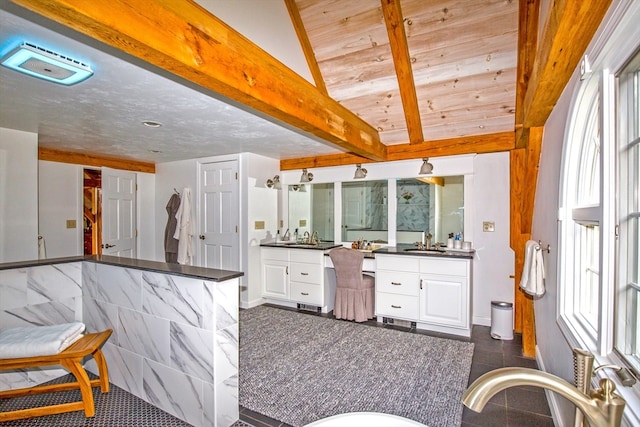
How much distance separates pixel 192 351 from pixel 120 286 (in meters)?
0.87

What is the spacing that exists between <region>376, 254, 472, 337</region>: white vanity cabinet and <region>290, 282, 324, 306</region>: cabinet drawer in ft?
2.79

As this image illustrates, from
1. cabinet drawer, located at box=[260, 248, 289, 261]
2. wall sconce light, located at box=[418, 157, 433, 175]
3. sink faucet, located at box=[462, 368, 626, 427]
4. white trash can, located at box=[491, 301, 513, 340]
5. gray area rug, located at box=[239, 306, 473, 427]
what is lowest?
gray area rug, located at box=[239, 306, 473, 427]

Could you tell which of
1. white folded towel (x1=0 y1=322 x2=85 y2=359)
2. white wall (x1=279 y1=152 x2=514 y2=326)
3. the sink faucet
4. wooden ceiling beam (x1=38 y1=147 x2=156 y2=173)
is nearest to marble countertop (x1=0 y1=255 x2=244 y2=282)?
white folded towel (x1=0 y1=322 x2=85 y2=359)

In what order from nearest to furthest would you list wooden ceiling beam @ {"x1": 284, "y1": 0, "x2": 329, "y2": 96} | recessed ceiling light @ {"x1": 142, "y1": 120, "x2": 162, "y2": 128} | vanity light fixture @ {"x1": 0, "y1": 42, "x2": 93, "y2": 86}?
vanity light fixture @ {"x1": 0, "y1": 42, "x2": 93, "y2": 86} < wooden ceiling beam @ {"x1": 284, "y1": 0, "x2": 329, "y2": 96} < recessed ceiling light @ {"x1": 142, "y1": 120, "x2": 162, "y2": 128}

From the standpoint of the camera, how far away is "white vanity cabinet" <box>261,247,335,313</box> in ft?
14.4

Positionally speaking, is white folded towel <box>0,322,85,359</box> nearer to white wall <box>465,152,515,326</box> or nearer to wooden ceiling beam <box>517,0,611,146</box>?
wooden ceiling beam <box>517,0,611,146</box>

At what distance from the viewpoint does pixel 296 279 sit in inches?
179

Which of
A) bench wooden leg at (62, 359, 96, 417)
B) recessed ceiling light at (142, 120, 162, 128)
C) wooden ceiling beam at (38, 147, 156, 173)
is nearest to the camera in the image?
bench wooden leg at (62, 359, 96, 417)

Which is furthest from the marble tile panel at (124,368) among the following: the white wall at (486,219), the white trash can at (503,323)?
the white wall at (486,219)

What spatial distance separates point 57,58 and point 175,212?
11.5ft

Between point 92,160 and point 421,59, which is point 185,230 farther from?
point 421,59

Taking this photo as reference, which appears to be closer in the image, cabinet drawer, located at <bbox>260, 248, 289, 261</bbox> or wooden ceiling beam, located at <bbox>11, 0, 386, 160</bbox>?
wooden ceiling beam, located at <bbox>11, 0, 386, 160</bbox>

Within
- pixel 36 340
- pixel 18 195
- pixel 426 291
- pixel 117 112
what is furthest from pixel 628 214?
pixel 18 195

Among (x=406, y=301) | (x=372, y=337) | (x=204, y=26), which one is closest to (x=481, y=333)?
(x=406, y=301)
